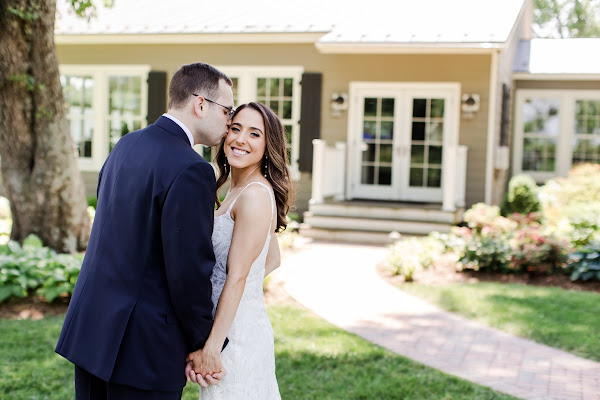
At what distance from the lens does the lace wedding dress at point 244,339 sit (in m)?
2.42

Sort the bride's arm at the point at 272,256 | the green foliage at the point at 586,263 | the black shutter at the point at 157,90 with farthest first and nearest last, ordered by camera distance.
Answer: the black shutter at the point at 157,90, the green foliage at the point at 586,263, the bride's arm at the point at 272,256

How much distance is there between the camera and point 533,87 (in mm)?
14023

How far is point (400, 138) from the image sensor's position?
12320mm

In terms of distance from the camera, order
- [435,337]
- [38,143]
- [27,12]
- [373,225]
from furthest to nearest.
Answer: [373,225] < [38,143] < [27,12] < [435,337]

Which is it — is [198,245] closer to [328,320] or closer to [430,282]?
[328,320]

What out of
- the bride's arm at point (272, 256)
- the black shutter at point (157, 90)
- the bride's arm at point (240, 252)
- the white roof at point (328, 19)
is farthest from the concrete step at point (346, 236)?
the bride's arm at point (240, 252)

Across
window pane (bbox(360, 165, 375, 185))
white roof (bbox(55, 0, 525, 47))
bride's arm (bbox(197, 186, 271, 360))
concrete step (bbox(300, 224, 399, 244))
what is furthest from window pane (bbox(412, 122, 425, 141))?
bride's arm (bbox(197, 186, 271, 360))

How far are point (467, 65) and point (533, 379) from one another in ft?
27.6

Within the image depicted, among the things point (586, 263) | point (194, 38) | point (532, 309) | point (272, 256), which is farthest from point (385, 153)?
point (272, 256)

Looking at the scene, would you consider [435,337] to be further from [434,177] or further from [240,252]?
[434,177]

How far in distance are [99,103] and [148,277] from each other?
488 inches

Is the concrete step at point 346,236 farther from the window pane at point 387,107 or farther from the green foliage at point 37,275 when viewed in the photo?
the green foliage at point 37,275

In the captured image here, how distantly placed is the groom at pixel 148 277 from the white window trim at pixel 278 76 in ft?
34.4

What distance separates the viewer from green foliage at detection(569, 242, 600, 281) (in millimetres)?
7344
